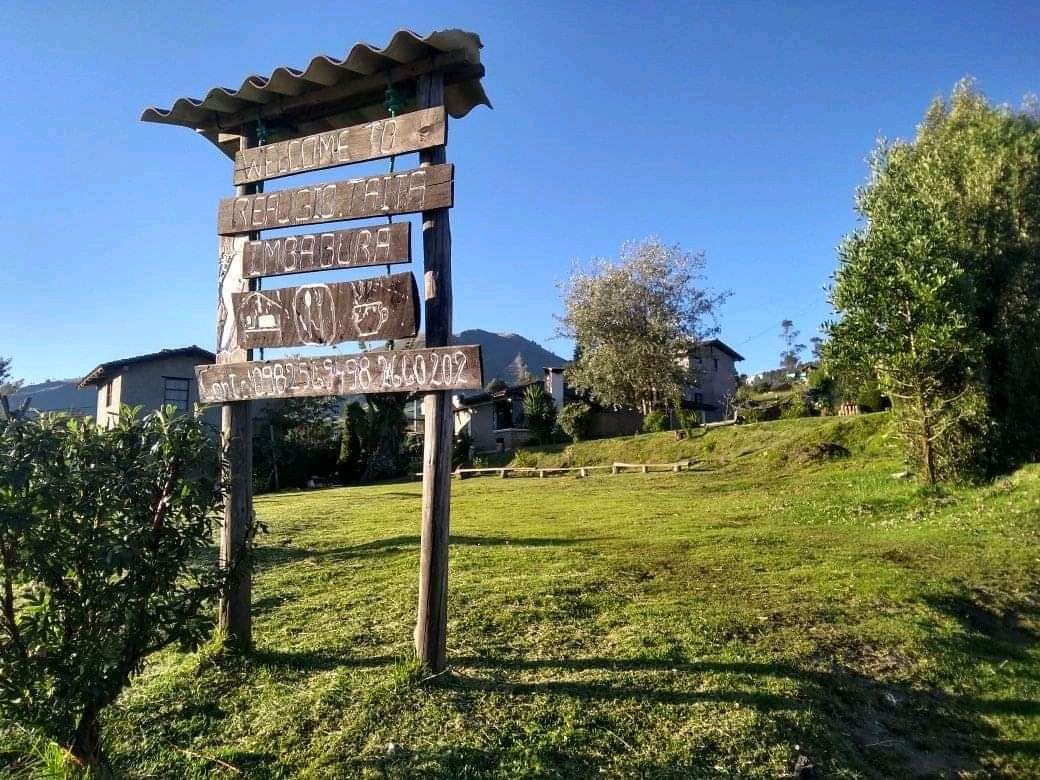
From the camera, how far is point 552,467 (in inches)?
1201

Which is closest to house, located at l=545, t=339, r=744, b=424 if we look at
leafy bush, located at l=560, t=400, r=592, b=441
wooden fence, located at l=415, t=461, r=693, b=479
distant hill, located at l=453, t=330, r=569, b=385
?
leafy bush, located at l=560, t=400, r=592, b=441

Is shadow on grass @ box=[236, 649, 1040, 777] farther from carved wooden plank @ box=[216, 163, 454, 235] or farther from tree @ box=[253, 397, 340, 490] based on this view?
tree @ box=[253, 397, 340, 490]

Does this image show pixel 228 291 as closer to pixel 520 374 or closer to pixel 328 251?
pixel 328 251

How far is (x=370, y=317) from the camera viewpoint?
4.88m

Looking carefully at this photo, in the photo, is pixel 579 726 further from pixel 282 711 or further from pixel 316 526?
pixel 316 526

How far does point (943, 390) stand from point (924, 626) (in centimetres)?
1141

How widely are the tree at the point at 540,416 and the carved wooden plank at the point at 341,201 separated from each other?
3198 cm

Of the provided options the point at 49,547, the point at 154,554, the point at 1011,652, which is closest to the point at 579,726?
the point at 154,554

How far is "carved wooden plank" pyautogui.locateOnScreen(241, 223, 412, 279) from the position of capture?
485cm

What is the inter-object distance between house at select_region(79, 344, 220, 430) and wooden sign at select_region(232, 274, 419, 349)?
26173 mm

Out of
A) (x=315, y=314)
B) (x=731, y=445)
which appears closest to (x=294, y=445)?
(x=731, y=445)

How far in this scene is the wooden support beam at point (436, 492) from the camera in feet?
15.0

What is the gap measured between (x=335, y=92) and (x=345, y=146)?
1.82 feet

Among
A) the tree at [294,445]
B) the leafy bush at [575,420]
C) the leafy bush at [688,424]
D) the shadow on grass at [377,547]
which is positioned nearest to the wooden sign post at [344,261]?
the shadow on grass at [377,547]
